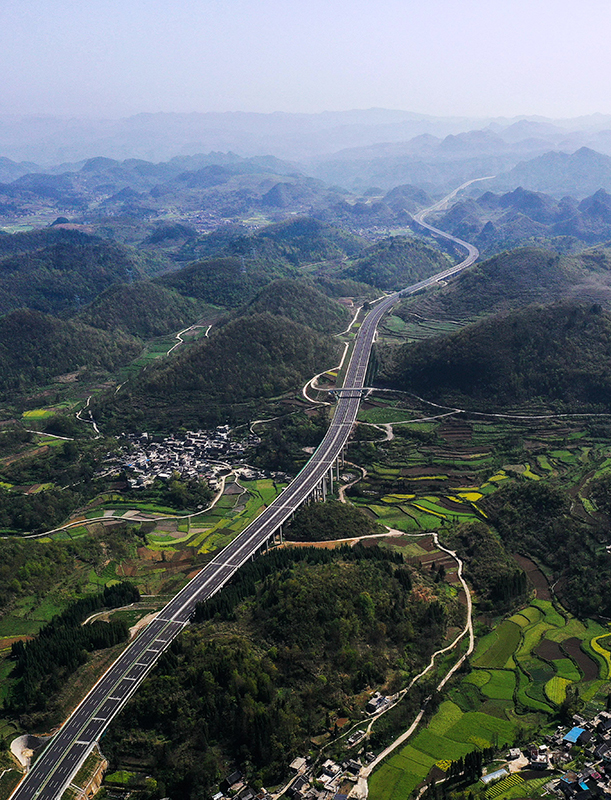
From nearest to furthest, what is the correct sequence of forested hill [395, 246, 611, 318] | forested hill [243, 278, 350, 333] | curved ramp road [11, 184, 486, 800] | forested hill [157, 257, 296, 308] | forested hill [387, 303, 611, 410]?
curved ramp road [11, 184, 486, 800] < forested hill [387, 303, 611, 410] < forested hill [243, 278, 350, 333] < forested hill [395, 246, 611, 318] < forested hill [157, 257, 296, 308]

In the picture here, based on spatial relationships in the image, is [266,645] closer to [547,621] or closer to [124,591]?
[124,591]

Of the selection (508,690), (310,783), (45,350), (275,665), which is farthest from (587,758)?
(45,350)

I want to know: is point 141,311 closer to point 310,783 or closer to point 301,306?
point 301,306

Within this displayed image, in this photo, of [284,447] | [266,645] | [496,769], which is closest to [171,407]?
[284,447]

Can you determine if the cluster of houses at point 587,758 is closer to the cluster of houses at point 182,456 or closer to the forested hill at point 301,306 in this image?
the cluster of houses at point 182,456

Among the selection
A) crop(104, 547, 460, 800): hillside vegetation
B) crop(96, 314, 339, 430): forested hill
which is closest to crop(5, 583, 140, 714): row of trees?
crop(104, 547, 460, 800): hillside vegetation

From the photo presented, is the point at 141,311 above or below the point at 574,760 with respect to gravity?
above

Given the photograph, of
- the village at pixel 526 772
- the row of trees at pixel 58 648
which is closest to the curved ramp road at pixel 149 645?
the row of trees at pixel 58 648

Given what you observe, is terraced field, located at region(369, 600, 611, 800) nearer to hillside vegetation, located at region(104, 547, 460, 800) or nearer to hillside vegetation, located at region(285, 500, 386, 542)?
hillside vegetation, located at region(104, 547, 460, 800)
